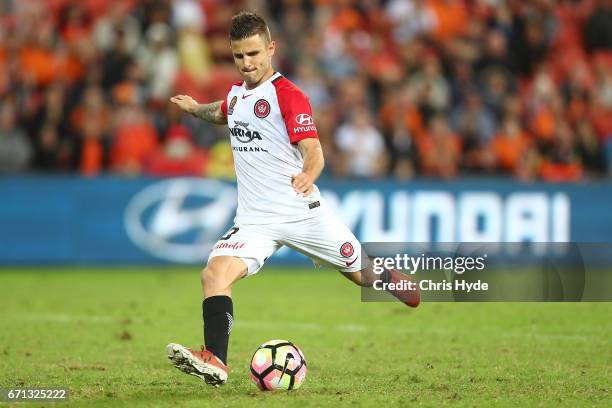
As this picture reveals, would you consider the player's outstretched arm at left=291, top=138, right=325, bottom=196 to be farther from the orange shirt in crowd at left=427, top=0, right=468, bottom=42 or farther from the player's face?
the orange shirt in crowd at left=427, top=0, right=468, bottom=42

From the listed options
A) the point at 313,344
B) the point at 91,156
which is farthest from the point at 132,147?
the point at 313,344

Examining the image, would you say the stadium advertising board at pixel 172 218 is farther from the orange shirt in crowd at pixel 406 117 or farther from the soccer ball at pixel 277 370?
the soccer ball at pixel 277 370

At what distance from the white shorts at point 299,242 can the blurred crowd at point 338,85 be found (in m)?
8.10

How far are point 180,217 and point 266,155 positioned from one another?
8134mm

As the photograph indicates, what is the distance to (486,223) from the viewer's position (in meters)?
15.5

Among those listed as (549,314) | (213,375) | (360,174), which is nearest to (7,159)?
(360,174)

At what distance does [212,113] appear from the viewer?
798cm

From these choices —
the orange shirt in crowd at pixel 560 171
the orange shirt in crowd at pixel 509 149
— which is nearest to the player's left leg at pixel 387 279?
the orange shirt in crowd at pixel 509 149

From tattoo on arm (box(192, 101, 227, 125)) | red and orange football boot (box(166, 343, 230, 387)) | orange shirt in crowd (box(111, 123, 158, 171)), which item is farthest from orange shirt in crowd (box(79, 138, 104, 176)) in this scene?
red and orange football boot (box(166, 343, 230, 387))

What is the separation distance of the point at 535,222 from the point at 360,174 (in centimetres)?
272

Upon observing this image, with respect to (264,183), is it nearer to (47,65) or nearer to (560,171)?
(560,171)

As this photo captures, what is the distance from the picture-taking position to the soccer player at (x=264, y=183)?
718 cm

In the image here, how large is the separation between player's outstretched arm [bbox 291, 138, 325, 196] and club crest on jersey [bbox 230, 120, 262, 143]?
1.30ft

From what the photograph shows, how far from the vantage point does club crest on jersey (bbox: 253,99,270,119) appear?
7359 millimetres
